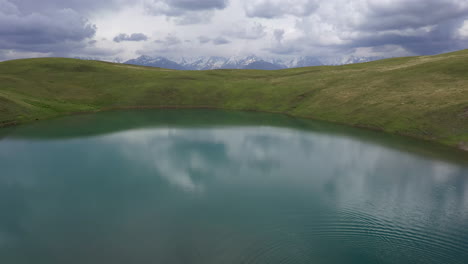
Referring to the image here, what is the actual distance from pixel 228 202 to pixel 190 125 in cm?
5382

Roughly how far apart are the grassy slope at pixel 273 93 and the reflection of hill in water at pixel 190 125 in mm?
6870

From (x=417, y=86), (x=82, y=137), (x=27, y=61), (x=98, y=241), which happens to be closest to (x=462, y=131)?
(x=417, y=86)

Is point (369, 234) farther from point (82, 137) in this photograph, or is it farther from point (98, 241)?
point (82, 137)

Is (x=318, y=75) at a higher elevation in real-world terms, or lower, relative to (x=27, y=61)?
lower

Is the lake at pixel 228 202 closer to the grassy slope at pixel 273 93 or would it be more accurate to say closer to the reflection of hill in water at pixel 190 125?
the reflection of hill in water at pixel 190 125

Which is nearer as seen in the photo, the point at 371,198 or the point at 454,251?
the point at 454,251

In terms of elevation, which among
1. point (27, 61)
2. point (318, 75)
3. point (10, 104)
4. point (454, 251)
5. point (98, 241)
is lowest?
point (454, 251)

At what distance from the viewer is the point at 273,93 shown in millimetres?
123562

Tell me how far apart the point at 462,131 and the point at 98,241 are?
72.6 m

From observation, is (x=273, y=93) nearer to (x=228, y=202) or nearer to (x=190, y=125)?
(x=190, y=125)

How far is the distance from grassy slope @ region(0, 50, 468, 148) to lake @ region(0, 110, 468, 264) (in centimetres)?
1907

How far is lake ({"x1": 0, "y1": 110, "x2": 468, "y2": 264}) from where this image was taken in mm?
21609

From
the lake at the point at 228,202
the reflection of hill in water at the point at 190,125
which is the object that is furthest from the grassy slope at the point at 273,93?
the lake at the point at 228,202

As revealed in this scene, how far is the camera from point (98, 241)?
2227cm
